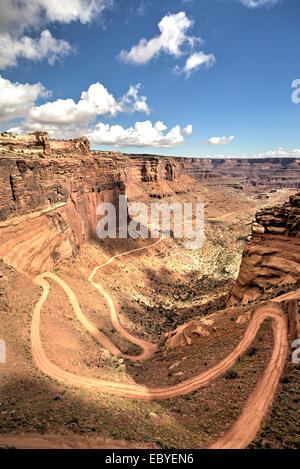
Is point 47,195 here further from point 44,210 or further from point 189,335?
point 189,335

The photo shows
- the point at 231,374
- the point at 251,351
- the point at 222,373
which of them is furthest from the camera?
the point at 251,351

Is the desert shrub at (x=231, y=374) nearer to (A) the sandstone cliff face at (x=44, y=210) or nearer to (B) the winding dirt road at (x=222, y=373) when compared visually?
(B) the winding dirt road at (x=222, y=373)

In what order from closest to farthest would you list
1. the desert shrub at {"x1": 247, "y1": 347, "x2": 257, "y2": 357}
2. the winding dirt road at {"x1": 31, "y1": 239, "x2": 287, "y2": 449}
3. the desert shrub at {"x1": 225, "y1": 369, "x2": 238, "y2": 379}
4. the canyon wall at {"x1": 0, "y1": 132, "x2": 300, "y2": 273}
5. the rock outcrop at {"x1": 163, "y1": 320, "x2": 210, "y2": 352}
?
1. the winding dirt road at {"x1": 31, "y1": 239, "x2": 287, "y2": 449}
2. the desert shrub at {"x1": 225, "y1": 369, "x2": 238, "y2": 379}
3. the desert shrub at {"x1": 247, "y1": 347, "x2": 257, "y2": 357}
4. the rock outcrop at {"x1": 163, "y1": 320, "x2": 210, "y2": 352}
5. the canyon wall at {"x1": 0, "y1": 132, "x2": 300, "y2": 273}

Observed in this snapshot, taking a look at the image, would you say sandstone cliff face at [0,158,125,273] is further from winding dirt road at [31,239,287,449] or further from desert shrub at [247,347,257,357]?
desert shrub at [247,347,257,357]

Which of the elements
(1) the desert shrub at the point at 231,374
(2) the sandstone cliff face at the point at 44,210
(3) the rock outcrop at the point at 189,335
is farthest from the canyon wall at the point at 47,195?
(1) the desert shrub at the point at 231,374

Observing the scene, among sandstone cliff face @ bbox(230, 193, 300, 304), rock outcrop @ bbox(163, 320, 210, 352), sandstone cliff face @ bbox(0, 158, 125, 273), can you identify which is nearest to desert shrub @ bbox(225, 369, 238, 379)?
rock outcrop @ bbox(163, 320, 210, 352)

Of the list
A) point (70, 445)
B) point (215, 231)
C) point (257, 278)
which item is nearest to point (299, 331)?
point (257, 278)

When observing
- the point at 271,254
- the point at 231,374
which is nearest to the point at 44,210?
the point at 271,254

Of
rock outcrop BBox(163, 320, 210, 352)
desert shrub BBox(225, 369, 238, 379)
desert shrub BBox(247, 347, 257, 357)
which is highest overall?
desert shrub BBox(247, 347, 257, 357)

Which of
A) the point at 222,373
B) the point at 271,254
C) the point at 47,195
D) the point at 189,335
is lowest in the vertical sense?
the point at 189,335
